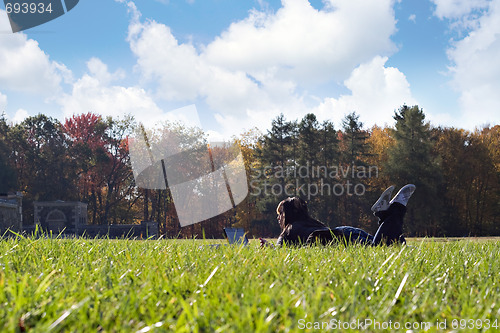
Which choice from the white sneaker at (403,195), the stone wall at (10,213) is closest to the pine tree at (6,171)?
the stone wall at (10,213)

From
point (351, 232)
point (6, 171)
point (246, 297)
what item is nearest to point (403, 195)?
point (351, 232)

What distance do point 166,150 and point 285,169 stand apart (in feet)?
37.8

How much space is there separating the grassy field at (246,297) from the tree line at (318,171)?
35.8 meters

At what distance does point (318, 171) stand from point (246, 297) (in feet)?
124

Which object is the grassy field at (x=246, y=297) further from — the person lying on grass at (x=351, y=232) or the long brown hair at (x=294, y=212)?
the long brown hair at (x=294, y=212)

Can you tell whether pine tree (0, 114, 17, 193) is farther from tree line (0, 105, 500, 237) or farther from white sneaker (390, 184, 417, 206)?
white sneaker (390, 184, 417, 206)

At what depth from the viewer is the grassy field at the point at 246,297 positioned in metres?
2.09

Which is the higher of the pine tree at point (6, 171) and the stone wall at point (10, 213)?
the pine tree at point (6, 171)

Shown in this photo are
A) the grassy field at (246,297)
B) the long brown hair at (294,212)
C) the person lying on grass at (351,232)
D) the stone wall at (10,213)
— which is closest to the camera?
the grassy field at (246,297)

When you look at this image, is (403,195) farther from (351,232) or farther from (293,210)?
(293,210)

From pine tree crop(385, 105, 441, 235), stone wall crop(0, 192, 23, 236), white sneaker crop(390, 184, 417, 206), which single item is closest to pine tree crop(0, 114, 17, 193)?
stone wall crop(0, 192, 23, 236)

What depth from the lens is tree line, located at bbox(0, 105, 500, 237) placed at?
1515 inches

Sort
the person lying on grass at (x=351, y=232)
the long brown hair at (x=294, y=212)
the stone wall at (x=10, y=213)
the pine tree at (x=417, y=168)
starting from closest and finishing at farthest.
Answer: the person lying on grass at (x=351, y=232) → the long brown hair at (x=294, y=212) → the stone wall at (x=10, y=213) → the pine tree at (x=417, y=168)

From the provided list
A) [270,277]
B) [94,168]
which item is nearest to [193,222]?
[94,168]
